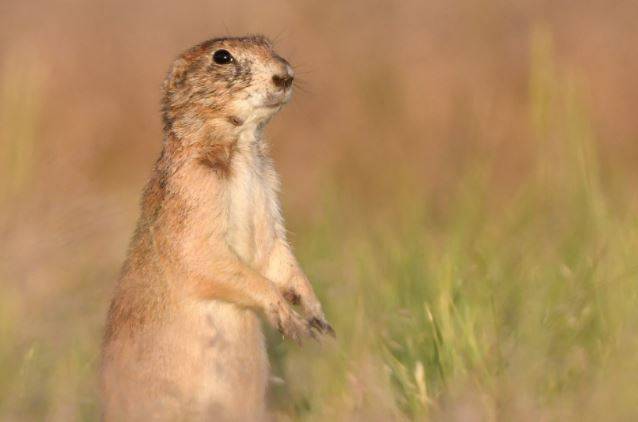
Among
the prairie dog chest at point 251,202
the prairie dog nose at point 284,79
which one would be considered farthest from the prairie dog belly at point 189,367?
the prairie dog nose at point 284,79

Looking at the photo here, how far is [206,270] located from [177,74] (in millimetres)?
895

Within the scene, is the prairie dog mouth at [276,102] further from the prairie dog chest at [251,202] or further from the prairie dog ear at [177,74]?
the prairie dog ear at [177,74]

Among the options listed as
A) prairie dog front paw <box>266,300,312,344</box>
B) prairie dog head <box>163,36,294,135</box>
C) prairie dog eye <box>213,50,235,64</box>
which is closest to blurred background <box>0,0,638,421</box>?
prairie dog front paw <box>266,300,312,344</box>

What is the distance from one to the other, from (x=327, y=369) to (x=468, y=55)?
7.97m

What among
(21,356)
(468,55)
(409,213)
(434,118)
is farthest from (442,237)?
(468,55)

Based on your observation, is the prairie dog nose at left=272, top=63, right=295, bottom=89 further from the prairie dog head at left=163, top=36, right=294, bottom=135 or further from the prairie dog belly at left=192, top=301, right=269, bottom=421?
the prairie dog belly at left=192, top=301, right=269, bottom=421

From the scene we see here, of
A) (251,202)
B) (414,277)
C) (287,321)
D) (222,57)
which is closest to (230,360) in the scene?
(287,321)

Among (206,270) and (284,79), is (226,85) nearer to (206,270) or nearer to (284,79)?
(284,79)

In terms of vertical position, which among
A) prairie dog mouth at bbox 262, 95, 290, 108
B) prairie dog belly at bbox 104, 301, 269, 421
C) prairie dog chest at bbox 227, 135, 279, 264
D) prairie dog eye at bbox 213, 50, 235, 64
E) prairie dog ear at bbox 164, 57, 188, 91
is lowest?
prairie dog belly at bbox 104, 301, 269, 421

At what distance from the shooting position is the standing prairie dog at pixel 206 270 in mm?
4887

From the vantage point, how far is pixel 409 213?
5969 mm

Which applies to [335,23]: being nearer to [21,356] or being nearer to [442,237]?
[442,237]

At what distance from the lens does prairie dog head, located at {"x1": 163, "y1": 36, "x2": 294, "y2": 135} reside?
503cm

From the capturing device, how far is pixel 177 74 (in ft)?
17.5
